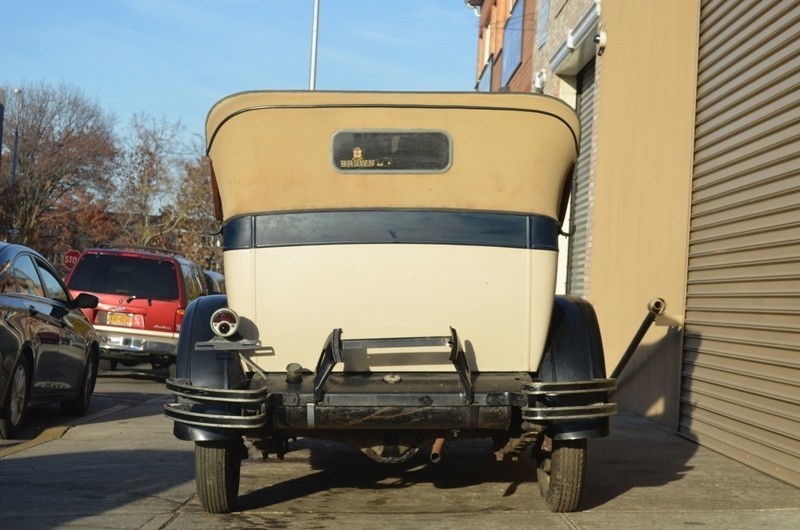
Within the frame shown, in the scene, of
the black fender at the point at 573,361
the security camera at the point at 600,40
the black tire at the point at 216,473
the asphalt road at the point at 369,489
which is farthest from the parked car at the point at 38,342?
the security camera at the point at 600,40

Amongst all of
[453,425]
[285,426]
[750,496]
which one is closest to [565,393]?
[453,425]

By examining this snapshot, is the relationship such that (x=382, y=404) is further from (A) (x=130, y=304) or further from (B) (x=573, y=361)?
A: (A) (x=130, y=304)

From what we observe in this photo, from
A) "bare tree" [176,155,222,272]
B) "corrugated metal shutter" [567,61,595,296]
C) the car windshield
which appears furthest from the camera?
"bare tree" [176,155,222,272]

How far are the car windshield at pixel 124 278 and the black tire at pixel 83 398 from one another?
4213 millimetres

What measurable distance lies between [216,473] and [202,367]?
1.94 ft

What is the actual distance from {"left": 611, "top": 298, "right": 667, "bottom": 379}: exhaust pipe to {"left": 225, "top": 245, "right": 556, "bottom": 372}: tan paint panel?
13.8 ft

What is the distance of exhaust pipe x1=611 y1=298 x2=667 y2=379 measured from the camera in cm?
1042

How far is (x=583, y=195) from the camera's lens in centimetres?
1614

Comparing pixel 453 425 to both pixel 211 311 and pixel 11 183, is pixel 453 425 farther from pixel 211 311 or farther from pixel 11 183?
pixel 11 183

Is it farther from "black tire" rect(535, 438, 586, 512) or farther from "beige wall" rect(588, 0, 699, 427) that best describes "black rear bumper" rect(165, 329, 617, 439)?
"beige wall" rect(588, 0, 699, 427)

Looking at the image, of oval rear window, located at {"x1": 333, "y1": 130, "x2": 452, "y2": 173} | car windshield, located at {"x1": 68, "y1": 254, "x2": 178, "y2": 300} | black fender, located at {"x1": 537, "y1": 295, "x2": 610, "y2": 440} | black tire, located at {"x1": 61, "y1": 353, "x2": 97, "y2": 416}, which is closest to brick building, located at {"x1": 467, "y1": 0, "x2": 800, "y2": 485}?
black fender, located at {"x1": 537, "y1": 295, "x2": 610, "y2": 440}

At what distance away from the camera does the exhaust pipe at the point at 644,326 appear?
10422 mm

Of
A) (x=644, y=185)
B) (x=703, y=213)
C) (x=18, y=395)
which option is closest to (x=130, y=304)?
(x=18, y=395)

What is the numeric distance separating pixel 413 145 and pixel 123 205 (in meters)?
47.9
